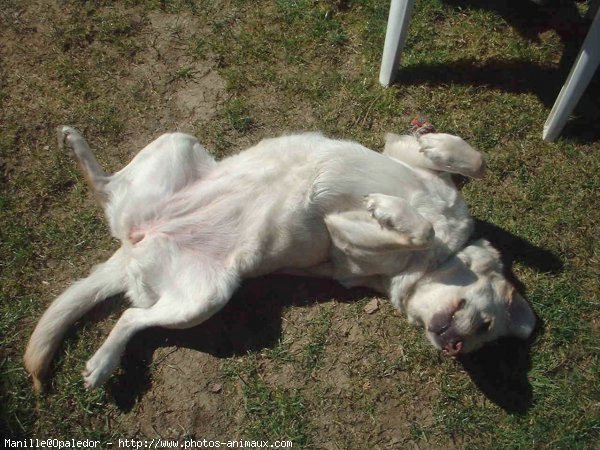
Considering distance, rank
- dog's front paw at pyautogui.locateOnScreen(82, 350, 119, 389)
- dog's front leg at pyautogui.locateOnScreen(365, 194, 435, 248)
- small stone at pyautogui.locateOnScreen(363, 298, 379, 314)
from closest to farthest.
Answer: dog's front leg at pyautogui.locateOnScreen(365, 194, 435, 248) → dog's front paw at pyautogui.locateOnScreen(82, 350, 119, 389) → small stone at pyautogui.locateOnScreen(363, 298, 379, 314)

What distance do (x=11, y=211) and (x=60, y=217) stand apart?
397mm

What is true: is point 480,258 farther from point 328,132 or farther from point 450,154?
point 328,132

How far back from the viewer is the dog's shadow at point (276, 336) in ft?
13.6

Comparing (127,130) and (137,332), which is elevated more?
(127,130)

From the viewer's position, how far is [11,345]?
417 cm

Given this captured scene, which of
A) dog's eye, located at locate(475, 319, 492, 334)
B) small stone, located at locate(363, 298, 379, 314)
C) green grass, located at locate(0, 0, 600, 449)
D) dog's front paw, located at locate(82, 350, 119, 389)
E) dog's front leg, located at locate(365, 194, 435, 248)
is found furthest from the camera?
small stone, located at locate(363, 298, 379, 314)

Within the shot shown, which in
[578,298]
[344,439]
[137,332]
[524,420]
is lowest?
[344,439]

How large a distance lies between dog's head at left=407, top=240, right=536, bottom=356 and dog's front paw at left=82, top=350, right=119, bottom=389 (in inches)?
85.4

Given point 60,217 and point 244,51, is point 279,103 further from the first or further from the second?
point 60,217

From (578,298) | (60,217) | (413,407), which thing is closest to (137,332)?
(60,217)

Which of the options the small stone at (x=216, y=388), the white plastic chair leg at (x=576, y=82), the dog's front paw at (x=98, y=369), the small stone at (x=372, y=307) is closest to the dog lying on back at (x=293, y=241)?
the dog's front paw at (x=98, y=369)

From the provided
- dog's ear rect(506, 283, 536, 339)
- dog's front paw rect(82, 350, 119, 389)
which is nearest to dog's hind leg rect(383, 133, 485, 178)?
dog's ear rect(506, 283, 536, 339)

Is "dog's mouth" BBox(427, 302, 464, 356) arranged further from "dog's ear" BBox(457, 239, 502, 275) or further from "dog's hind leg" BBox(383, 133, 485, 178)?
"dog's hind leg" BBox(383, 133, 485, 178)

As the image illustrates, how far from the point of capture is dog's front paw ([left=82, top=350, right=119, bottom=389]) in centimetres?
384
